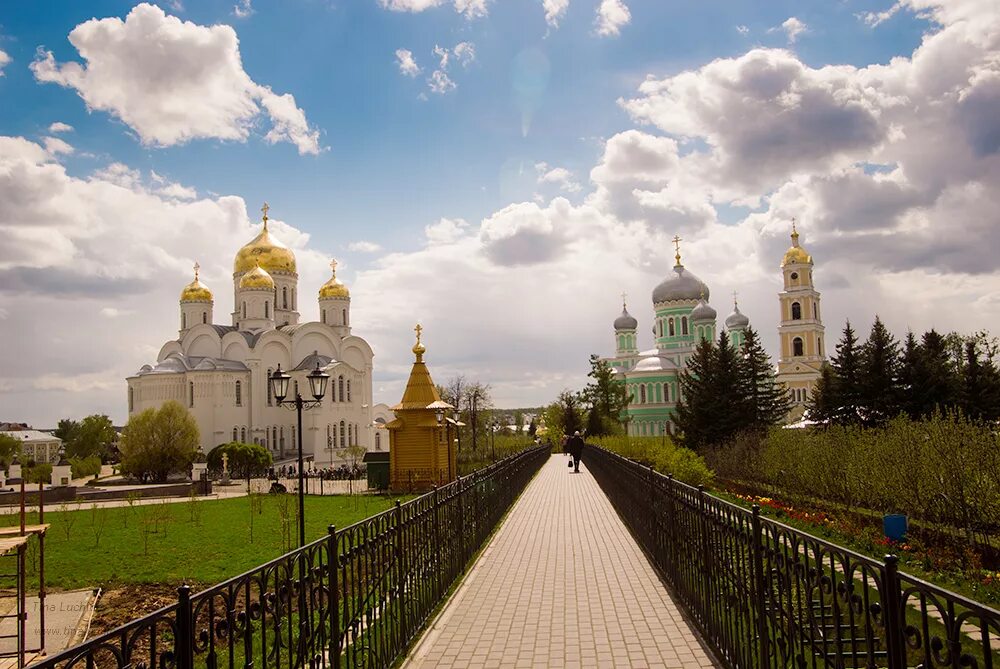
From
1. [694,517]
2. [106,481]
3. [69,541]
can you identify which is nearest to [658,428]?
[106,481]

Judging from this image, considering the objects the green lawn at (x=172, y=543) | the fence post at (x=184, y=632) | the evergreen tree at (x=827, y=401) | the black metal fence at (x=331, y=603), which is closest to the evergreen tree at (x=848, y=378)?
the evergreen tree at (x=827, y=401)

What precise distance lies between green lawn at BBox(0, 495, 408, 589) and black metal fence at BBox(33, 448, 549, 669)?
90.6 inches

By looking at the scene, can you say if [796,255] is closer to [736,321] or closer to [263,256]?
[736,321]

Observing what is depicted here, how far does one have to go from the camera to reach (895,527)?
1064cm

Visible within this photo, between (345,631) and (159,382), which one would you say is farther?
(159,382)

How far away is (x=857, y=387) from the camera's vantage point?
30.6 metres

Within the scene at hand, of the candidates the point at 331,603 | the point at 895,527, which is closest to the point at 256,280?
the point at 895,527

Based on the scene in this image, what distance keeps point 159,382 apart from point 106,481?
484 inches

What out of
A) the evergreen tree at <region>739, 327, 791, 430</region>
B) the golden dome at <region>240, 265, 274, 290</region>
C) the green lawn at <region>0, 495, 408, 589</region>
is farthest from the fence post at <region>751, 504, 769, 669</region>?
the golden dome at <region>240, 265, 274, 290</region>

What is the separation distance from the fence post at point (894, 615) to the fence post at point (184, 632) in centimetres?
243

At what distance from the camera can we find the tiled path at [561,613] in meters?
5.49

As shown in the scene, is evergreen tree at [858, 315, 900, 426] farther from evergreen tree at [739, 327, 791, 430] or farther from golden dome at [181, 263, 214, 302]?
golden dome at [181, 263, 214, 302]

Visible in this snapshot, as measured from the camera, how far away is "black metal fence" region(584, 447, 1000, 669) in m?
2.56

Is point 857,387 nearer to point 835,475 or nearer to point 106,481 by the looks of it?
point 835,475
